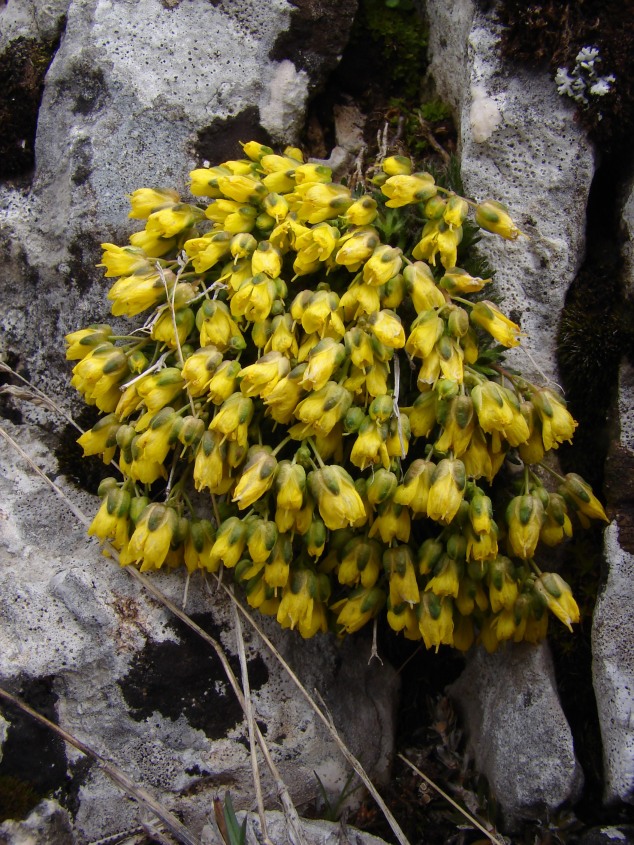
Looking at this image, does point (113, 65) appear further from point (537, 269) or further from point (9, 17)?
point (537, 269)

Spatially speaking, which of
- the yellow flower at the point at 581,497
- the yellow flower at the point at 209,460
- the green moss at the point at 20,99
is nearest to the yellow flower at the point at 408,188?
the yellow flower at the point at 209,460

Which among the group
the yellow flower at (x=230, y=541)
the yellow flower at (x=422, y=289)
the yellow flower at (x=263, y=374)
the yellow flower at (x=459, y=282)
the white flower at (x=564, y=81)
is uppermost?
the white flower at (x=564, y=81)

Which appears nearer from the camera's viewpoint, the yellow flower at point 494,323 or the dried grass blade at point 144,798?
the dried grass blade at point 144,798

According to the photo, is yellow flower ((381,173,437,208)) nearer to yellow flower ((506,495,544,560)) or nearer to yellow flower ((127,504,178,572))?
yellow flower ((506,495,544,560))

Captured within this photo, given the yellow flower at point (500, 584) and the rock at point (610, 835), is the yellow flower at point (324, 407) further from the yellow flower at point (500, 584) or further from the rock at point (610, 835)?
the rock at point (610, 835)

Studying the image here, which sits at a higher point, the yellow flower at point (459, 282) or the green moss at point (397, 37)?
the green moss at point (397, 37)

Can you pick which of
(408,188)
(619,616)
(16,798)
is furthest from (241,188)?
(16,798)
